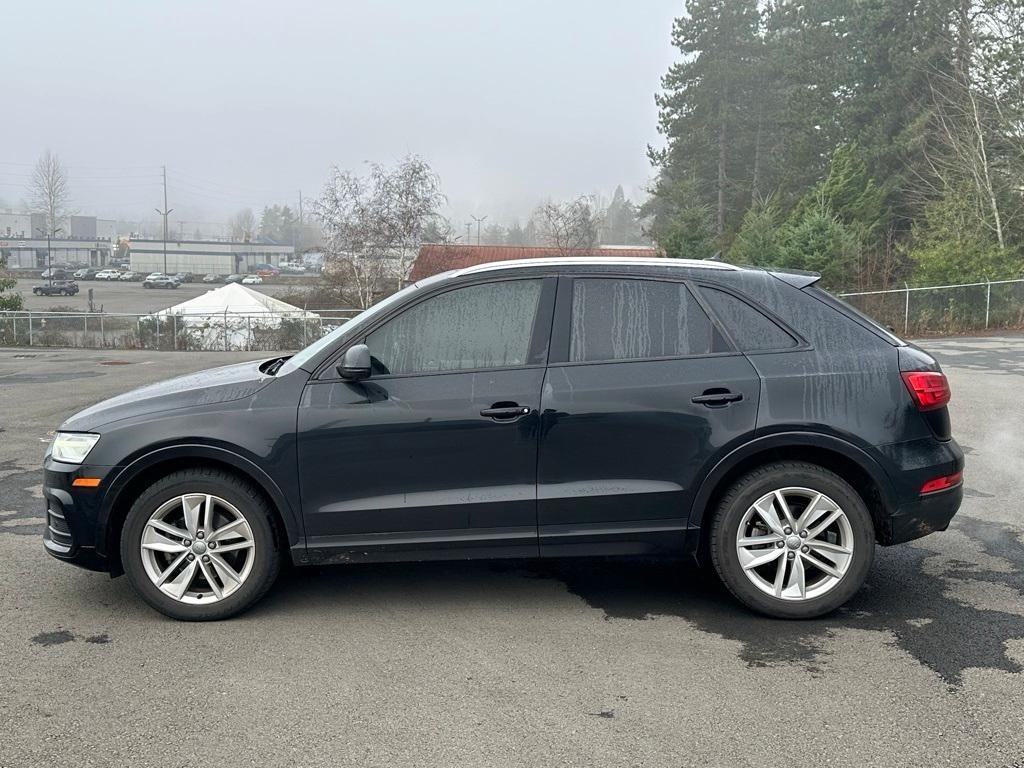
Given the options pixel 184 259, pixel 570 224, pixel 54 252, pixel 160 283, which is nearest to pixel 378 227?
pixel 570 224

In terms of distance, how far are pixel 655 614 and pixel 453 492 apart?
1187mm

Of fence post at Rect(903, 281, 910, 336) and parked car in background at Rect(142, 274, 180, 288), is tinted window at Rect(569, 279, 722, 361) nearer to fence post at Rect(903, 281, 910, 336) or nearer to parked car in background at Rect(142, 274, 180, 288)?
fence post at Rect(903, 281, 910, 336)

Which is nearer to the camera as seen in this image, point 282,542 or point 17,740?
point 17,740

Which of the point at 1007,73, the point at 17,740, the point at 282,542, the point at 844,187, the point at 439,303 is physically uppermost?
→ the point at 1007,73

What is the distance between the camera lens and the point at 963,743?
3428 mm

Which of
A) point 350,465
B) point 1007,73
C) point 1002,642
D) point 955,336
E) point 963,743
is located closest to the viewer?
point 963,743

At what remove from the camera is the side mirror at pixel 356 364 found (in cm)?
462

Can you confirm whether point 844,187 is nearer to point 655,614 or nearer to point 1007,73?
point 1007,73

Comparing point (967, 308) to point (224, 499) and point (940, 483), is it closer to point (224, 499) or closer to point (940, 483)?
point (940, 483)

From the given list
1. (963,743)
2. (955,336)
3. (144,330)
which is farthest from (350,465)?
(144,330)

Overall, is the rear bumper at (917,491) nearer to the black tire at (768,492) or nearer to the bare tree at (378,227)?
the black tire at (768,492)

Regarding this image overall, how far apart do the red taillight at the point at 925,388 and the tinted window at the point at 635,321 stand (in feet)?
3.13

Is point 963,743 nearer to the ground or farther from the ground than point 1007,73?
nearer to the ground

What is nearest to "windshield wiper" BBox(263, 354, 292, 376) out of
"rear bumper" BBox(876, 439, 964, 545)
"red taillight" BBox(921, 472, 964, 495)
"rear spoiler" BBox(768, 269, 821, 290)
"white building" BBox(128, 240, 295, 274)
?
"rear spoiler" BBox(768, 269, 821, 290)
